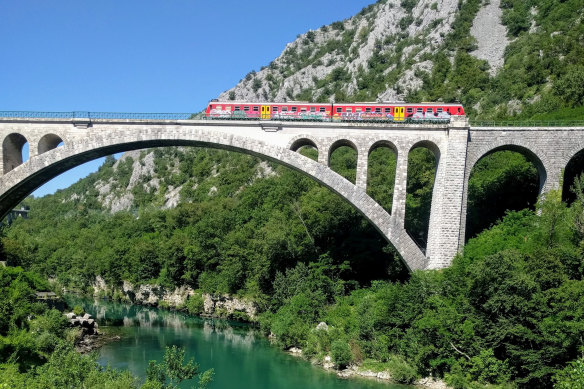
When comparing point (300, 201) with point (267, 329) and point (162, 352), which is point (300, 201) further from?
point (162, 352)

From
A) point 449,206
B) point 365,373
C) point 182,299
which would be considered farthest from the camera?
point 182,299

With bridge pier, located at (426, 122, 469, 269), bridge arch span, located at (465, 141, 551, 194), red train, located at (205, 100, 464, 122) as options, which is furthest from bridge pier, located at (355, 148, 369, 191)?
bridge arch span, located at (465, 141, 551, 194)

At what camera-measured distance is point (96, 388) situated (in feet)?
35.6

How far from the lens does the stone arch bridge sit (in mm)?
18922

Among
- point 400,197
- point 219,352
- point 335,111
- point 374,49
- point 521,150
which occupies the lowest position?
point 219,352

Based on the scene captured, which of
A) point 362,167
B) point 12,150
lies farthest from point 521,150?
point 12,150

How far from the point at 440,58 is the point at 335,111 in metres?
29.4

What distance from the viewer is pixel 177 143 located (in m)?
22.4

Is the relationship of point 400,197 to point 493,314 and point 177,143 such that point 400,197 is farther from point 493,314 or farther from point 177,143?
point 177,143

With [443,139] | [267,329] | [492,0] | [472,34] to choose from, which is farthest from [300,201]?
[492,0]

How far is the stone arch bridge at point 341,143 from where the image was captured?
62.1 ft

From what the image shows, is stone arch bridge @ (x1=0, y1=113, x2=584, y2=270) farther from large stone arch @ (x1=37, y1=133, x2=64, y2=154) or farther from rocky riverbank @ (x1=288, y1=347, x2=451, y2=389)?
rocky riverbank @ (x1=288, y1=347, x2=451, y2=389)

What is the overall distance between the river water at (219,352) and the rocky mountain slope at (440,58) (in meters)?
20.3

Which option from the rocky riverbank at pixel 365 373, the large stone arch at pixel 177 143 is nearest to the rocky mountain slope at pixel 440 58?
the large stone arch at pixel 177 143
